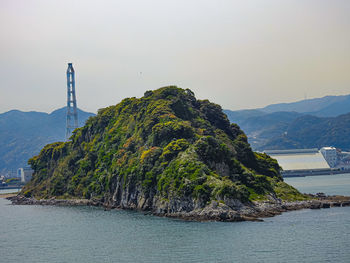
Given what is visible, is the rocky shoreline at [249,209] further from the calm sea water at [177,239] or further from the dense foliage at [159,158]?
the calm sea water at [177,239]

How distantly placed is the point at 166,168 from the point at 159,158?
5450mm

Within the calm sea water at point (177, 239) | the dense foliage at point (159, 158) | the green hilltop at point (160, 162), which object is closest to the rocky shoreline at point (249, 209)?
the green hilltop at point (160, 162)

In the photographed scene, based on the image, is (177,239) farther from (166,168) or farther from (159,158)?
Result: (159,158)

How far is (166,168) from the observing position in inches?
4550

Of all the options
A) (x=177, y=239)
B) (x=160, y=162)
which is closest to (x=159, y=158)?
(x=160, y=162)

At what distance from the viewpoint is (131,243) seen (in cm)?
7738

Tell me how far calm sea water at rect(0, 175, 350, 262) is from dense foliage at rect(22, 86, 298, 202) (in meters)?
10.4

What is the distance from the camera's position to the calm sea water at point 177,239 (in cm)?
6694

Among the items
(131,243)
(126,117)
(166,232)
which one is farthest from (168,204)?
(126,117)

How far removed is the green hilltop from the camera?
349 ft

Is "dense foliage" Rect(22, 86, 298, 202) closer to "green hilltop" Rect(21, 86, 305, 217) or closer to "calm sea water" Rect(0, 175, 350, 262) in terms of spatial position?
"green hilltop" Rect(21, 86, 305, 217)

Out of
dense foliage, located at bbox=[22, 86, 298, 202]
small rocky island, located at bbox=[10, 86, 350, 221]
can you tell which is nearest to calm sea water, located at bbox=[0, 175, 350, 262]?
small rocky island, located at bbox=[10, 86, 350, 221]

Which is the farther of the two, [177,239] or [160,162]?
[160,162]

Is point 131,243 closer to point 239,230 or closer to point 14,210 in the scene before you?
point 239,230
